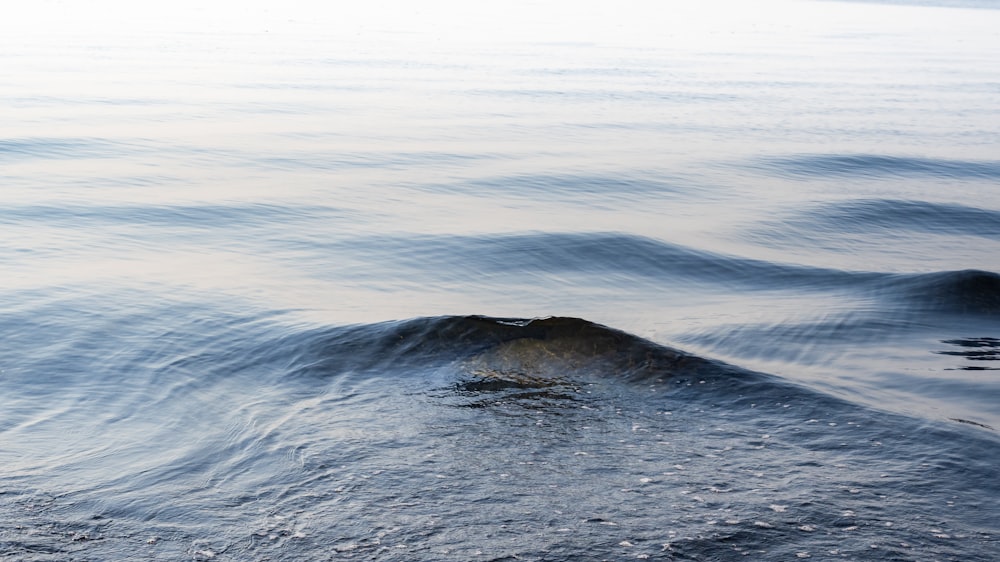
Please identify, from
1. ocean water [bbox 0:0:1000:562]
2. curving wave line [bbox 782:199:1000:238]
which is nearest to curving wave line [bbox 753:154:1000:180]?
ocean water [bbox 0:0:1000:562]

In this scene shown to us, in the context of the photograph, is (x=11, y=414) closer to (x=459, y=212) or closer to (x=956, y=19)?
(x=459, y=212)

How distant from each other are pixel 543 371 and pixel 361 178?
11.7 metres

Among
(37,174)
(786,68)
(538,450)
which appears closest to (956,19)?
(786,68)

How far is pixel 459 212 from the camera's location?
17.3 meters

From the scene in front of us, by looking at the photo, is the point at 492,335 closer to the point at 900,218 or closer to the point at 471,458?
the point at 471,458

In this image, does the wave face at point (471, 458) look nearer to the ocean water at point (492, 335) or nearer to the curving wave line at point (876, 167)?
the ocean water at point (492, 335)

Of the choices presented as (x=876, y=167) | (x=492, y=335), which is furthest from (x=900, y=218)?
(x=492, y=335)

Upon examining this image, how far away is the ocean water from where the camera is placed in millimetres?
6379

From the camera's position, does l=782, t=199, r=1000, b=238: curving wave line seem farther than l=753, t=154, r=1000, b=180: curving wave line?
No

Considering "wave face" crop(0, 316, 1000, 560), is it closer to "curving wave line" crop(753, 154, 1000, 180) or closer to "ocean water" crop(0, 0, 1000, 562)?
"ocean water" crop(0, 0, 1000, 562)

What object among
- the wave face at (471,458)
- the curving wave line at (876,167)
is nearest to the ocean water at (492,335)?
the wave face at (471,458)

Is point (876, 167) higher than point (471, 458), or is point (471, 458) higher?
point (876, 167)

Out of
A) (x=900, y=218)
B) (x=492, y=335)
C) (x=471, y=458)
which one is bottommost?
(x=471, y=458)

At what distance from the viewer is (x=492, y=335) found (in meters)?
10.0
